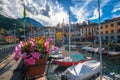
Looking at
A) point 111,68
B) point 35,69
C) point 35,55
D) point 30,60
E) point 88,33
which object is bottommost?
point 111,68

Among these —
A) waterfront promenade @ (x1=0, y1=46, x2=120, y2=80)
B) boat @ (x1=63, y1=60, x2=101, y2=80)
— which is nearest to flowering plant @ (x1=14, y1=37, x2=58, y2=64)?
waterfront promenade @ (x1=0, y1=46, x2=120, y2=80)

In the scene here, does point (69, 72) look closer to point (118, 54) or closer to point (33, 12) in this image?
point (33, 12)

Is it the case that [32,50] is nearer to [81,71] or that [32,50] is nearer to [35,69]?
[35,69]

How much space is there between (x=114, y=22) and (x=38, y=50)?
2694 inches

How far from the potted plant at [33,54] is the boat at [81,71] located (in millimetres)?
9180

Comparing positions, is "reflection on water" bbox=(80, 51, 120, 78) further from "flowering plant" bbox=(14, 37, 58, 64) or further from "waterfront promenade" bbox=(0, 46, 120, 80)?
"flowering plant" bbox=(14, 37, 58, 64)

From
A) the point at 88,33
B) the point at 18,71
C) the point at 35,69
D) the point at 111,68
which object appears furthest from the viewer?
the point at 88,33

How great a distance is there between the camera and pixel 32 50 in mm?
5082

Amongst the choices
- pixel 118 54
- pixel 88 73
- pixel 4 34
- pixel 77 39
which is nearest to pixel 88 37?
pixel 77 39

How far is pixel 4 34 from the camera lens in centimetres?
11725

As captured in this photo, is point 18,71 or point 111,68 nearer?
point 18,71

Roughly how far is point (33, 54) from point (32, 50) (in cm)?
18

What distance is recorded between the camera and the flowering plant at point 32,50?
4906mm

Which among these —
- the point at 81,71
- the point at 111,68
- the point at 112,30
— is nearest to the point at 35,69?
the point at 81,71
